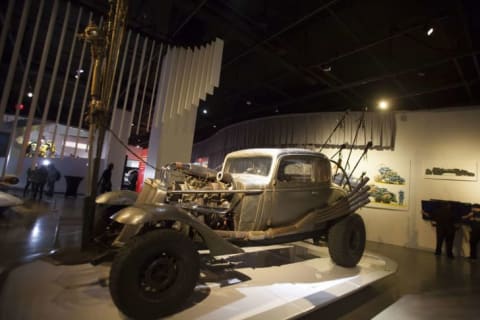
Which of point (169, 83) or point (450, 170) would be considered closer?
point (169, 83)

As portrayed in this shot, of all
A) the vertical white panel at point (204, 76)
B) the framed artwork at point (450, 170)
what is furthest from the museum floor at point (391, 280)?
the vertical white panel at point (204, 76)

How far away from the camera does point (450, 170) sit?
6125 mm

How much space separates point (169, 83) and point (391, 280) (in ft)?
16.9

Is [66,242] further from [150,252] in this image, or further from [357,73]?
[357,73]

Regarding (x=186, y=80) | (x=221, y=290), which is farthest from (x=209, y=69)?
(x=221, y=290)

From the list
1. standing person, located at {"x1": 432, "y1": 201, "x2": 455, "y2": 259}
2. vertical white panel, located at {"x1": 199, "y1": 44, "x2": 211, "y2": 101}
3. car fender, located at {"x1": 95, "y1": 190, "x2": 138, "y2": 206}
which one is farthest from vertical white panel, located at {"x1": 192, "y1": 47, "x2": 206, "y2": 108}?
standing person, located at {"x1": 432, "y1": 201, "x2": 455, "y2": 259}

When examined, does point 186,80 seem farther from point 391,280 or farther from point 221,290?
point 391,280

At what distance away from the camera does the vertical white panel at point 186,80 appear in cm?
553

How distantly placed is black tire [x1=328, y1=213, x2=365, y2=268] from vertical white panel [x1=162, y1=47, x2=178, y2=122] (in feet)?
12.9

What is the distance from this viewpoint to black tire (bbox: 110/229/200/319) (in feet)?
5.48

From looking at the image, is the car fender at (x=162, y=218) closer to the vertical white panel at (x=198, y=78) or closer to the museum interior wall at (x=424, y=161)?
the vertical white panel at (x=198, y=78)

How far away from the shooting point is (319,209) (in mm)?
3266

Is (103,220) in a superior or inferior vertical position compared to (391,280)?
superior

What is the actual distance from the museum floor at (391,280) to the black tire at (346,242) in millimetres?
367
